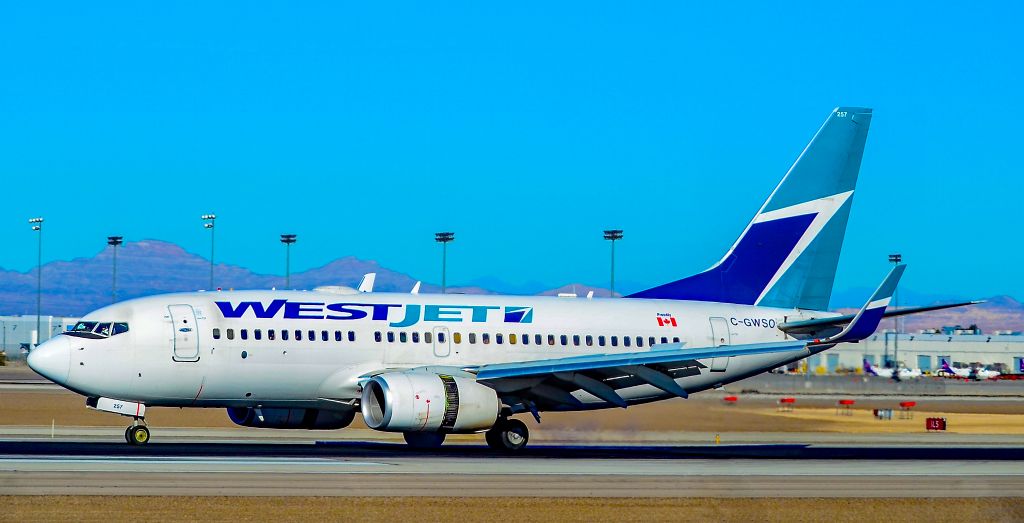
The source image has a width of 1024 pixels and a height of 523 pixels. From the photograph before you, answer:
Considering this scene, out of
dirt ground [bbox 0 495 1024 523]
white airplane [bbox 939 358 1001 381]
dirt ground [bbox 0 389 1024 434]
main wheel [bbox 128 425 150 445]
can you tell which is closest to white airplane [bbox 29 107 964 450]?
main wheel [bbox 128 425 150 445]

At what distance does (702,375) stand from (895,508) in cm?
1803

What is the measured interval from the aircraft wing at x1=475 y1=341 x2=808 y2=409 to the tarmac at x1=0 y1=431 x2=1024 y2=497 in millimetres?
1606

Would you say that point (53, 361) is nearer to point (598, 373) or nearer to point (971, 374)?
point (598, 373)

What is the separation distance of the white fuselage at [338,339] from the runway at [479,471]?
164cm

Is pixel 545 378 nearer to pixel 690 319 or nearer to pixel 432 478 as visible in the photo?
pixel 690 319

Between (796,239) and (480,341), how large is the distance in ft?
37.1

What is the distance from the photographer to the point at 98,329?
37.8m

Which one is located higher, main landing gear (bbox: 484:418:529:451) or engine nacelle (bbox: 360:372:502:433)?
engine nacelle (bbox: 360:372:502:433)

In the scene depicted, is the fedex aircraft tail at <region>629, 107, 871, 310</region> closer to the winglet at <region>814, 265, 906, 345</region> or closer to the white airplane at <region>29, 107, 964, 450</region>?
the white airplane at <region>29, 107, 964, 450</region>

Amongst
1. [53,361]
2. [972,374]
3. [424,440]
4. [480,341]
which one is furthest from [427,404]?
[972,374]

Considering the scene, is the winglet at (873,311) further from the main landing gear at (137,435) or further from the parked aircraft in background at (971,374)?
the parked aircraft in background at (971,374)

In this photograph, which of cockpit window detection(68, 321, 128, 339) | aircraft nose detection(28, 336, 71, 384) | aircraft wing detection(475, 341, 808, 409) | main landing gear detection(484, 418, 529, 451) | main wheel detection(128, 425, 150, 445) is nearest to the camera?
aircraft nose detection(28, 336, 71, 384)

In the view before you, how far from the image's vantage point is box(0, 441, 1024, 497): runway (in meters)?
27.1

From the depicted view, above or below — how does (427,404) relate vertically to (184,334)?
below
